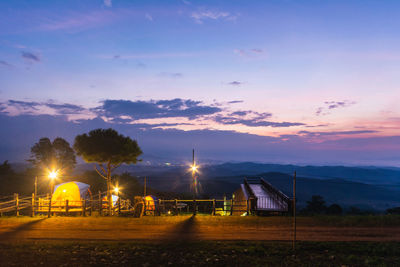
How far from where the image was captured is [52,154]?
58312 millimetres

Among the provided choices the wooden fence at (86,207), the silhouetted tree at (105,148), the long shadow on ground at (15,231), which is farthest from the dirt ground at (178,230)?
the silhouetted tree at (105,148)

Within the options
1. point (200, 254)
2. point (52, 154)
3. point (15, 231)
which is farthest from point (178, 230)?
point (52, 154)

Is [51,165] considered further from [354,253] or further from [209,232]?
[354,253]

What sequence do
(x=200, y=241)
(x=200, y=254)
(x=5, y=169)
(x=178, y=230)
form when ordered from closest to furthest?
1. (x=200, y=254)
2. (x=200, y=241)
3. (x=178, y=230)
4. (x=5, y=169)

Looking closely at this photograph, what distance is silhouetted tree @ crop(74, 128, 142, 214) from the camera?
28.5 metres

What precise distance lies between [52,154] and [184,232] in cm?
5387

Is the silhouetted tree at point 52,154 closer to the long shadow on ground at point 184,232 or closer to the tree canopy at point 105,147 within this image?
the tree canopy at point 105,147

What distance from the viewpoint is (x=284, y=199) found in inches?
851

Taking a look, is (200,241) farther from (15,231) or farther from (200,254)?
(15,231)

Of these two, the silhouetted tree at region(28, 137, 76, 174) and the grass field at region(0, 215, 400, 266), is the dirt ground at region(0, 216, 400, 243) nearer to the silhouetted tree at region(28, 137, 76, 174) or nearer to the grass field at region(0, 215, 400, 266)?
the grass field at region(0, 215, 400, 266)

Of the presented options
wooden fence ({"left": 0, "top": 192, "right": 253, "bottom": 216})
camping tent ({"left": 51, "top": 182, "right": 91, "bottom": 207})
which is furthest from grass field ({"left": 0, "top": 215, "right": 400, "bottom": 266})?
camping tent ({"left": 51, "top": 182, "right": 91, "bottom": 207})

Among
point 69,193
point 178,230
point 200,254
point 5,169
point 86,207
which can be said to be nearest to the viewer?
point 200,254

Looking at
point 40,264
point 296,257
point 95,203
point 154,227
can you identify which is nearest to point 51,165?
point 95,203

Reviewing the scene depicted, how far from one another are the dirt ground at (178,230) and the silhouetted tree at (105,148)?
1040 cm
